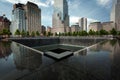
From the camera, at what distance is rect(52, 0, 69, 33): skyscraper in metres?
131

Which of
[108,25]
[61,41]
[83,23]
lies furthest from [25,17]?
[83,23]

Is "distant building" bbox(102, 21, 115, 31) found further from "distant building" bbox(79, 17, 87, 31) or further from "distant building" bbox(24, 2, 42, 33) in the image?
"distant building" bbox(24, 2, 42, 33)

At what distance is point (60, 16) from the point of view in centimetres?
13288

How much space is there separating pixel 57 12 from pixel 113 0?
75.8 m

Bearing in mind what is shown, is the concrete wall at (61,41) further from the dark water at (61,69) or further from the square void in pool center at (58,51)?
the dark water at (61,69)

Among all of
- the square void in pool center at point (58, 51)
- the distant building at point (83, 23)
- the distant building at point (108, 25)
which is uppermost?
the distant building at point (83, 23)

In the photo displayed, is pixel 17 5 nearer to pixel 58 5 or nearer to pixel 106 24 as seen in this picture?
pixel 58 5

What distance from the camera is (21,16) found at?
96.5 meters

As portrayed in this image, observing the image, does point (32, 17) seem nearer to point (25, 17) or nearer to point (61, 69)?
point (25, 17)

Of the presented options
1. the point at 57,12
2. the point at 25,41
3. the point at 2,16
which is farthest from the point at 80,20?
the point at 25,41

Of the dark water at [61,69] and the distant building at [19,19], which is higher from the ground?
the distant building at [19,19]

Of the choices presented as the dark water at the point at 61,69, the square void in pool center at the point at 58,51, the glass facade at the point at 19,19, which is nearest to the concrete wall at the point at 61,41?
the square void in pool center at the point at 58,51

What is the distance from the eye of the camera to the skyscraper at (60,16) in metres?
131

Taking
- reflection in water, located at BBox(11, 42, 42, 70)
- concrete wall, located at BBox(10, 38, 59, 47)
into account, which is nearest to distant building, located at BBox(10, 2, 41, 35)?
concrete wall, located at BBox(10, 38, 59, 47)
